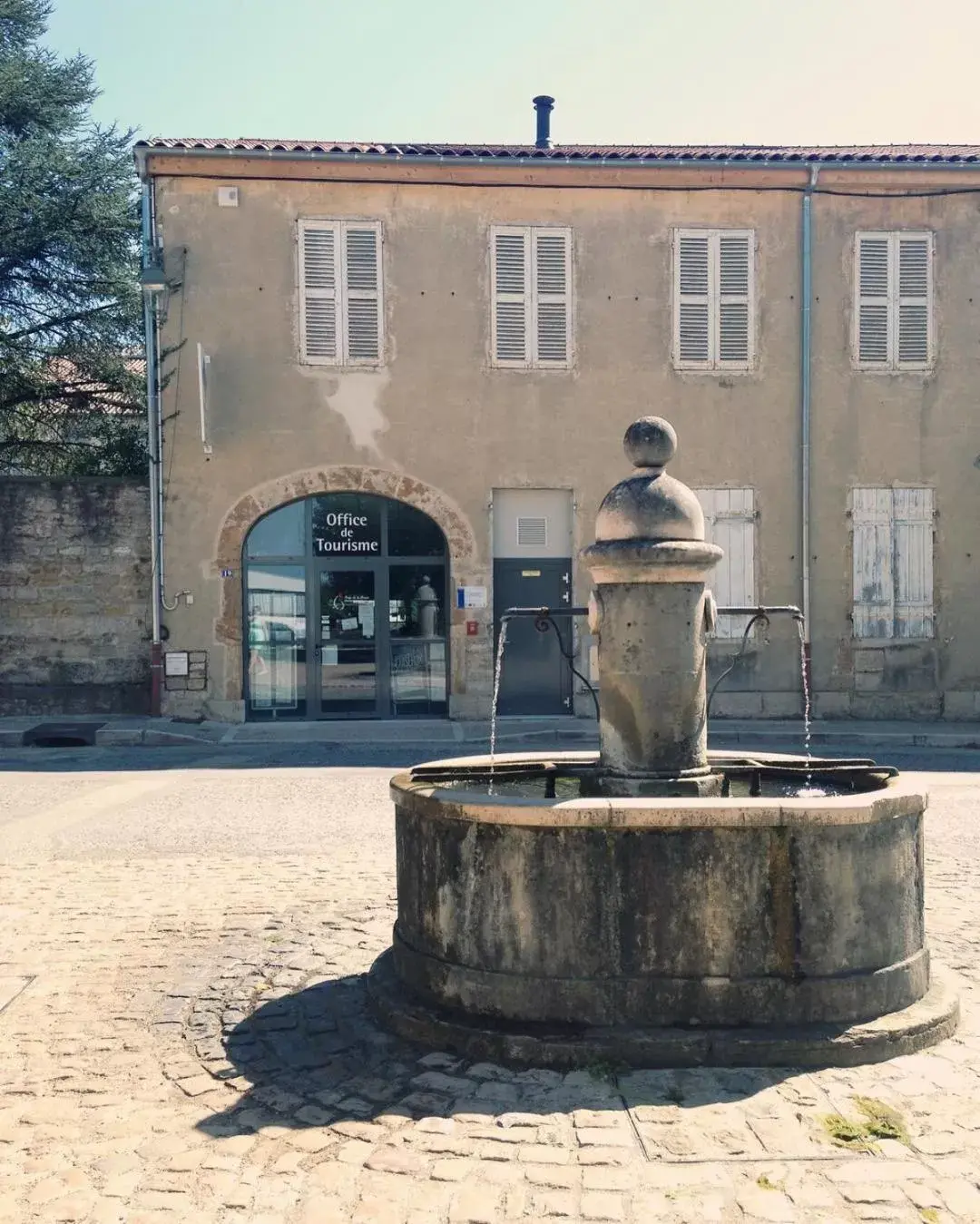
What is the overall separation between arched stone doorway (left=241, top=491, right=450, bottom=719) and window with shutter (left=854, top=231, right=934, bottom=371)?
656 centimetres

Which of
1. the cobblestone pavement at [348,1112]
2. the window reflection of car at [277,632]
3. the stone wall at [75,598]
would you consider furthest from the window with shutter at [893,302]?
the cobblestone pavement at [348,1112]

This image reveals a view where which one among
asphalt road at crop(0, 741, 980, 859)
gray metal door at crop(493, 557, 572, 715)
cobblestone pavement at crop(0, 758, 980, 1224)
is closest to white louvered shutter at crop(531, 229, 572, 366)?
gray metal door at crop(493, 557, 572, 715)

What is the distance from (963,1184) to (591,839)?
1.51m

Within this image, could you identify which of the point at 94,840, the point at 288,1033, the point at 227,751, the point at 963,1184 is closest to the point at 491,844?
the point at 288,1033

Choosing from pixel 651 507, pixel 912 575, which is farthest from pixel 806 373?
pixel 651 507

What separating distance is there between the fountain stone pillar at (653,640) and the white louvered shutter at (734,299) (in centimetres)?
1212

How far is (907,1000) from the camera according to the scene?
434cm

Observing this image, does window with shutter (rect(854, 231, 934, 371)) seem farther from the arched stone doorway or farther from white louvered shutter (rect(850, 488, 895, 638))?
the arched stone doorway

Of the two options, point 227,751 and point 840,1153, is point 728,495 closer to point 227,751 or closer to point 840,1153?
point 227,751

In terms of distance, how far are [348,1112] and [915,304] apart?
50.6 feet

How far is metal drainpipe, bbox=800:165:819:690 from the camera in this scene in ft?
53.5

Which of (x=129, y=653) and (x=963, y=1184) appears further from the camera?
(x=129, y=653)

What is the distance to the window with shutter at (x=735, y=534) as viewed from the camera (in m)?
16.3

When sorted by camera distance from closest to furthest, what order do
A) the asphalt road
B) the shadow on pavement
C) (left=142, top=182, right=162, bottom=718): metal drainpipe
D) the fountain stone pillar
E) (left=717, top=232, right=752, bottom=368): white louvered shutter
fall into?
the shadow on pavement
the fountain stone pillar
the asphalt road
(left=142, top=182, right=162, bottom=718): metal drainpipe
(left=717, top=232, right=752, bottom=368): white louvered shutter
